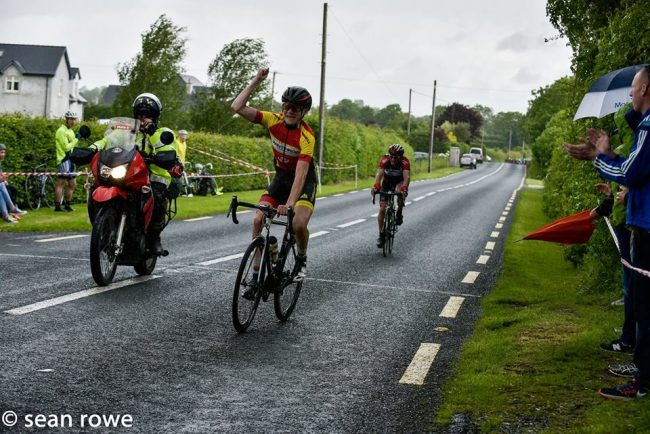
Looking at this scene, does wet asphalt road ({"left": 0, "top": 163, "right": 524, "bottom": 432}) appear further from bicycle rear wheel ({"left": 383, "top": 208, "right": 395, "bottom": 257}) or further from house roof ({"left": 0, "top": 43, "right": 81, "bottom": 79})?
house roof ({"left": 0, "top": 43, "right": 81, "bottom": 79})

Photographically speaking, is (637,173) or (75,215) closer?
(637,173)

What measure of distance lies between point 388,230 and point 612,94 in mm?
6395

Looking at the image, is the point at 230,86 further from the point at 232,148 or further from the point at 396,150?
the point at 396,150

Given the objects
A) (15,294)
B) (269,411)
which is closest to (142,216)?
(15,294)

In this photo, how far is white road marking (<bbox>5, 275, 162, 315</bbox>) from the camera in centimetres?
693

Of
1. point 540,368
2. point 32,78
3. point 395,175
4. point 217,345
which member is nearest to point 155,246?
point 217,345

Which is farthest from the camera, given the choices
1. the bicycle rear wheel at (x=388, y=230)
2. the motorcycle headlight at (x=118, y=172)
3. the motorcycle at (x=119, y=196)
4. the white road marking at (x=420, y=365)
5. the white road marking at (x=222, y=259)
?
the bicycle rear wheel at (x=388, y=230)

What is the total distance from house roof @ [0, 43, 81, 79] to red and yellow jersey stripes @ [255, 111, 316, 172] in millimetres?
70473

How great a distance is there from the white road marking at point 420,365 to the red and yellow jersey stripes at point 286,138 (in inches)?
75.2

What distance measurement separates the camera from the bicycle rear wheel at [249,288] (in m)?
6.63

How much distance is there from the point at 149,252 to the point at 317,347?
329 centimetres

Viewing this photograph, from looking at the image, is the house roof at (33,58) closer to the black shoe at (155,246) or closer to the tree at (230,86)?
the tree at (230,86)

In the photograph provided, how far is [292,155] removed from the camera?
7.28 meters

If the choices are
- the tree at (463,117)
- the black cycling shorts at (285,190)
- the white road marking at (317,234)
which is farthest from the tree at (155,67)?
the tree at (463,117)
